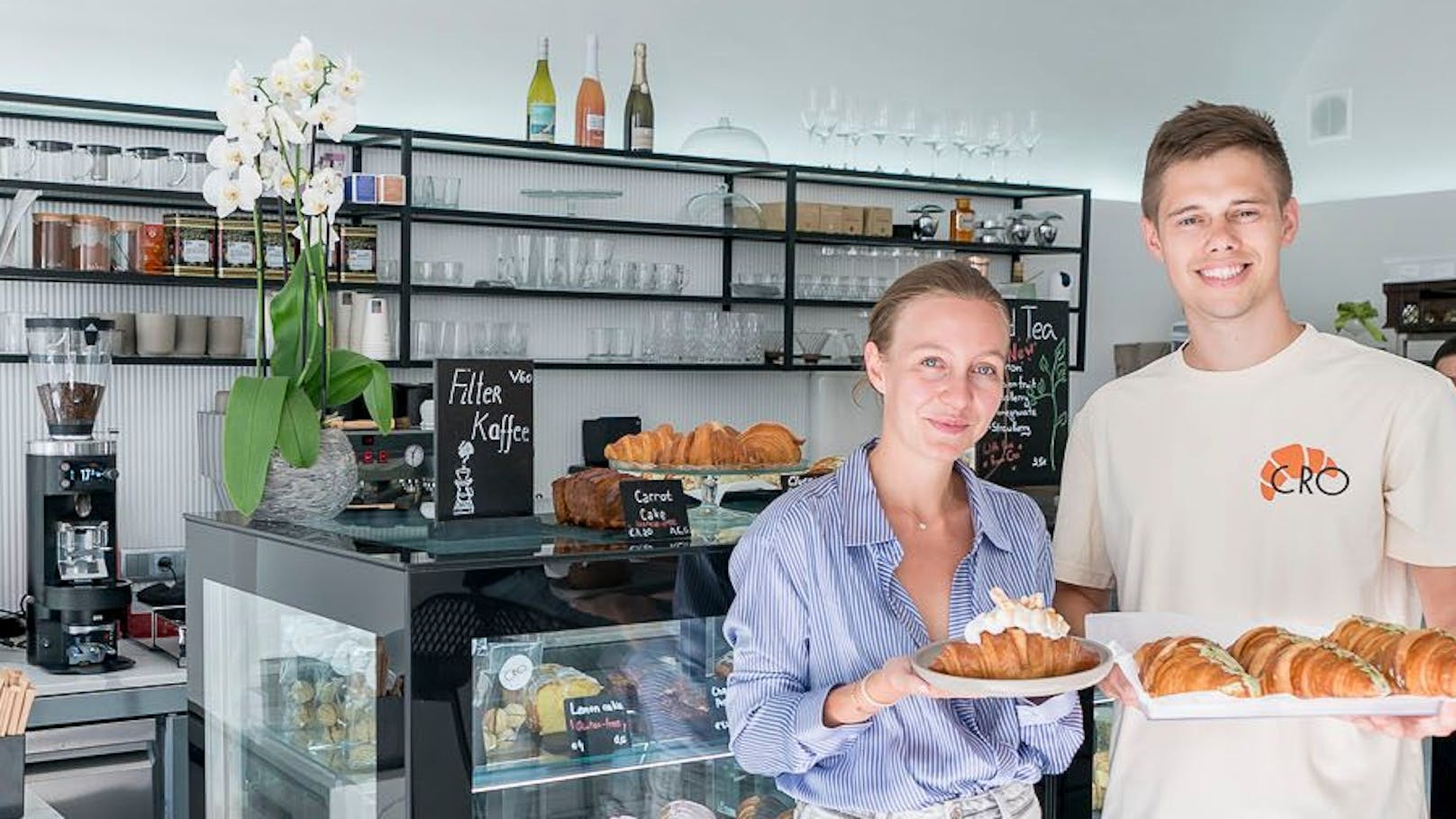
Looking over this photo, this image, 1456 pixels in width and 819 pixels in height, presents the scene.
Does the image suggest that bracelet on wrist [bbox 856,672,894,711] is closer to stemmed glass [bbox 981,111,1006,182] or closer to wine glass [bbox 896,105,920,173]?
wine glass [bbox 896,105,920,173]

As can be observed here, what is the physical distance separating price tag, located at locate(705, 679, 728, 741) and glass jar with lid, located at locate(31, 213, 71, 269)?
354 centimetres

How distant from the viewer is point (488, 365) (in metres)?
2.41

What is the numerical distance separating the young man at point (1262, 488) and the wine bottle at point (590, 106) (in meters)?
4.22

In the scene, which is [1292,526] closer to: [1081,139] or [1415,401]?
[1415,401]

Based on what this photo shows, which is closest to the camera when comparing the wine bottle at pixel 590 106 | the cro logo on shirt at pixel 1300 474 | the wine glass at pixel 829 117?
the cro logo on shirt at pixel 1300 474

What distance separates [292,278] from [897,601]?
1233mm

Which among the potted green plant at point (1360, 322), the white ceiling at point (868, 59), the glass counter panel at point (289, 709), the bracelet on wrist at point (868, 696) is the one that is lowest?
the glass counter panel at point (289, 709)

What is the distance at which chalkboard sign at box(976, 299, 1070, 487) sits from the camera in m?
3.25

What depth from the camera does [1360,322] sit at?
24.6 ft

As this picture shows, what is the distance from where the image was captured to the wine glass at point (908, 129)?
282 inches

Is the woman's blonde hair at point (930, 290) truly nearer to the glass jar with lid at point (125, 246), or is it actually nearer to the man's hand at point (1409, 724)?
the man's hand at point (1409, 724)

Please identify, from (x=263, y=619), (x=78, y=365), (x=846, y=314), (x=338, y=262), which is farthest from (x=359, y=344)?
(x=263, y=619)

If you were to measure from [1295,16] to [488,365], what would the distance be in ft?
22.3

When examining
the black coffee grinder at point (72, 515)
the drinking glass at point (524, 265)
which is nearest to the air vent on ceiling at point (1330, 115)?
the drinking glass at point (524, 265)
